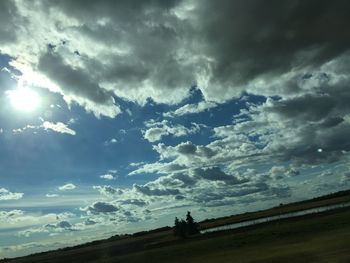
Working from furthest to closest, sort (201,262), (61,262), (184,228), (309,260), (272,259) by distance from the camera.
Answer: (184,228)
(61,262)
(201,262)
(272,259)
(309,260)

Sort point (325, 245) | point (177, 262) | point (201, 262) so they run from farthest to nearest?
point (177, 262), point (201, 262), point (325, 245)

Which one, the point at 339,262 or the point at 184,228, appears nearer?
the point at 339,262

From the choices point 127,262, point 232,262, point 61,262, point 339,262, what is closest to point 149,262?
point 127,262

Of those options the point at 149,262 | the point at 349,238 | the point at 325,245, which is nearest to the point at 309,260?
the point at 325,245

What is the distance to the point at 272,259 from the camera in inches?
1758

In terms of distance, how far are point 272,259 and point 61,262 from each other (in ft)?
343

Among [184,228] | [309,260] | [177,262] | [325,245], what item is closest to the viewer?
[309,260]

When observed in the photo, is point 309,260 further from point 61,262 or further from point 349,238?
point 61,262

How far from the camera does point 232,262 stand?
49.8 metres

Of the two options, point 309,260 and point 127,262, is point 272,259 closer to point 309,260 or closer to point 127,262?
point 309,260

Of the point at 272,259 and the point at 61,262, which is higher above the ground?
the point at 61,262

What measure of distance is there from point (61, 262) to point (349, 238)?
343 feet

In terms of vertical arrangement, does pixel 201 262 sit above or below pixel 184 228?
below

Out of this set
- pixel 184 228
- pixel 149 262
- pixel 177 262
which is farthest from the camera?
pixel 184 228
